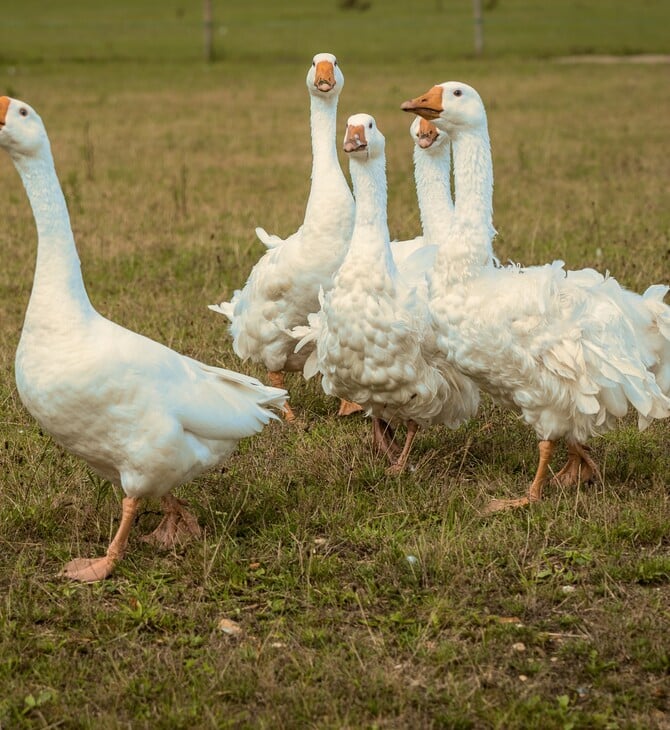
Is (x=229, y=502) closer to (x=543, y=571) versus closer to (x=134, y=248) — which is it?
(x=543, y=571)

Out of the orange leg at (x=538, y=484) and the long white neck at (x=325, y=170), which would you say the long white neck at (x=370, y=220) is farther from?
the orange leg at (x=538, y=484)

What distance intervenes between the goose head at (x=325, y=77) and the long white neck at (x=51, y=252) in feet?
7.94

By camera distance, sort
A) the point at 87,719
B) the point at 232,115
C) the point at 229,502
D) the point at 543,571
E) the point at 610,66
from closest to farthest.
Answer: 1. the point at 87,719
2. the point at 543,571
3. the point at 229,502
4. the point at 232,115
5. the point at 610,66

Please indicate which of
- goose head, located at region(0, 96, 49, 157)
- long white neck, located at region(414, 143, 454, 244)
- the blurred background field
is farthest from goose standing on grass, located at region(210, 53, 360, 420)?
the blurred background field

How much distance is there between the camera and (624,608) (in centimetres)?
442

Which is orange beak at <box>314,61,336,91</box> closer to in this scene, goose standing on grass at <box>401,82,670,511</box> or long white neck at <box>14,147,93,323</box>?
goose standing on grass at <box>401,82,670,511</box>

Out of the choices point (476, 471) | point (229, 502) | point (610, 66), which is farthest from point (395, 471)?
point (610, 66)

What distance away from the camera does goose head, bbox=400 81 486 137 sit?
18.0 ft

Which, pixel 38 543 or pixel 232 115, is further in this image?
pixel 232 115

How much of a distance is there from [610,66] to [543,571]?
2142 cm

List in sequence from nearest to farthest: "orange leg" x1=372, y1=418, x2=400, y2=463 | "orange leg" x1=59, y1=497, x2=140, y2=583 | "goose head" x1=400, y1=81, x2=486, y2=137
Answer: "orange leg" x1=59, y1=497, x2=140, y2=583 < "goose head" x1=400, y1=81, x2=486, y2=137 < "orange leg" x1=372, y1=418, x2=400, y2=463

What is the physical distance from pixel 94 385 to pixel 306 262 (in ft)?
7.44

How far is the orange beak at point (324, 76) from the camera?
684 centimetres

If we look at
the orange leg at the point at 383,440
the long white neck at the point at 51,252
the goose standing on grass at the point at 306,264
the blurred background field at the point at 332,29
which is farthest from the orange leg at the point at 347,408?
the blurred background field at the point at 332,29
